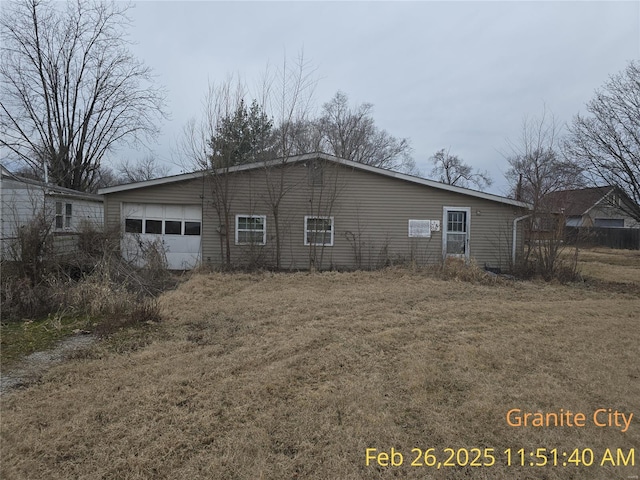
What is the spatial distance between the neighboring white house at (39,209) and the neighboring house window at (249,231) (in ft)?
13.6

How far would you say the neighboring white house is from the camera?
7.64 meters

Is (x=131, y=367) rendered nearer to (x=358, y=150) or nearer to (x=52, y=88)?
(x=52, y=88)

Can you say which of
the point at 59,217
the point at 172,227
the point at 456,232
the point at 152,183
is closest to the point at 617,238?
the point at 456,232

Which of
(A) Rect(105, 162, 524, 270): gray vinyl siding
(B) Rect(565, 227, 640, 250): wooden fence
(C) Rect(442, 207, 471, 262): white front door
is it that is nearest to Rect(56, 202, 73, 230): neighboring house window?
(A) Rect(105, 162, 524, 270): gray vinyl siding

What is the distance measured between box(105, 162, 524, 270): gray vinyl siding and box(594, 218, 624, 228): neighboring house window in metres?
28.0

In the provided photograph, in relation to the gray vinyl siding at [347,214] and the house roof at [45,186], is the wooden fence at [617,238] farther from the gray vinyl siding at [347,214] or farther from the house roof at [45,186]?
the house roof at [45,186]

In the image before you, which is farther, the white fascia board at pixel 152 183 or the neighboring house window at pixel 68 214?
the white fascia board at pixel 152 183

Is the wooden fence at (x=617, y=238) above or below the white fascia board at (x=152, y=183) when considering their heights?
below

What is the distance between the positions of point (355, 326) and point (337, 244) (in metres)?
7.33

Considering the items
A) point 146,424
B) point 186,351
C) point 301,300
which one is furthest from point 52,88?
point 146,424

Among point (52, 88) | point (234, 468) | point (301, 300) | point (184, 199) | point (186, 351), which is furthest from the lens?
point (52, 88)

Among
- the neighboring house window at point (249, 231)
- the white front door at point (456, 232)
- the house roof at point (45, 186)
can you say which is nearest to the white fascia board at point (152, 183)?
the house roof at point (45, 186)

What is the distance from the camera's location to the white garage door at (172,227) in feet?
39.9

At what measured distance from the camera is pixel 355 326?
5.63 metres
